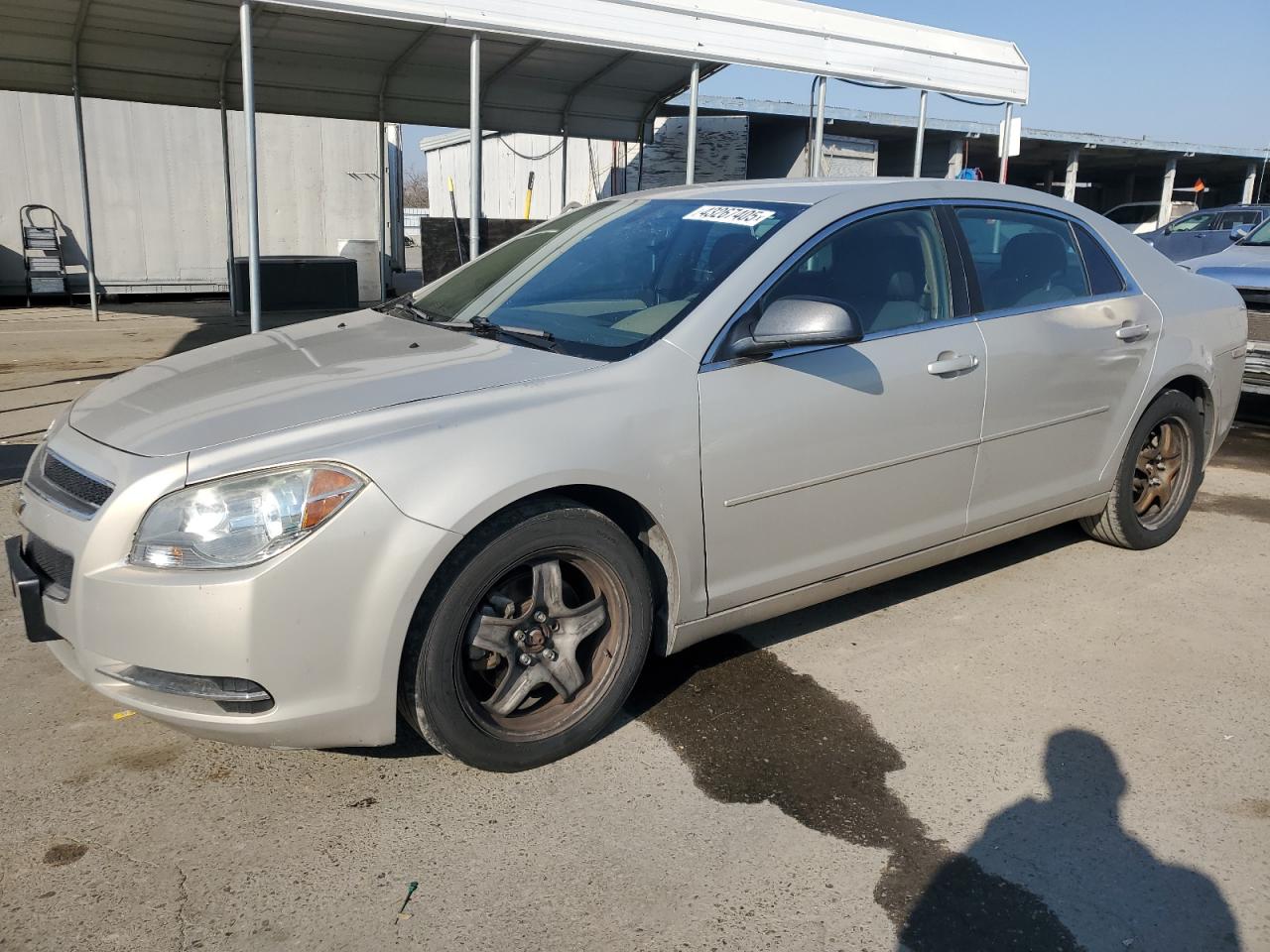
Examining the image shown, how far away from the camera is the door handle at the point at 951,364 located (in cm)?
365

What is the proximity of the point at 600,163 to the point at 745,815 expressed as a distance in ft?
58.0

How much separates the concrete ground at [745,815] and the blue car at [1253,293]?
4.28m

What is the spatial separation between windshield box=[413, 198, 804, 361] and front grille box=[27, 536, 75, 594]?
1.49m

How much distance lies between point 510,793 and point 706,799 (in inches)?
21.3

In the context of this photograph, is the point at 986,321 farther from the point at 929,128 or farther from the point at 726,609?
the point at 929,128

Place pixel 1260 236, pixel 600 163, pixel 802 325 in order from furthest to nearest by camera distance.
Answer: pixel 600 163
pixel 1260 236
pixel 802 325

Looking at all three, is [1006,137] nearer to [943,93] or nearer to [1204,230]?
[943,93]

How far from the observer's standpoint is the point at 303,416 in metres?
2.69

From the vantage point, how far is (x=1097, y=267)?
4.44m

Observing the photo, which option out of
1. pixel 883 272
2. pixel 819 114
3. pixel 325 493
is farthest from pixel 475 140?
pixel 325 493

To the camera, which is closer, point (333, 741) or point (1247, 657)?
point (333, 741)

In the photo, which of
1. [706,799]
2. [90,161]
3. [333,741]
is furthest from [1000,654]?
[90,161]

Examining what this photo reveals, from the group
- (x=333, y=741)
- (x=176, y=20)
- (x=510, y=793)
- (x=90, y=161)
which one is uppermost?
(x=176, y=20)

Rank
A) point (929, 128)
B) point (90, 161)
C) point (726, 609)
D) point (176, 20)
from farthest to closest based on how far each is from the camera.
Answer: point (929, 128) → point (90, 161) → point (176, 20) → point (726, 609)
